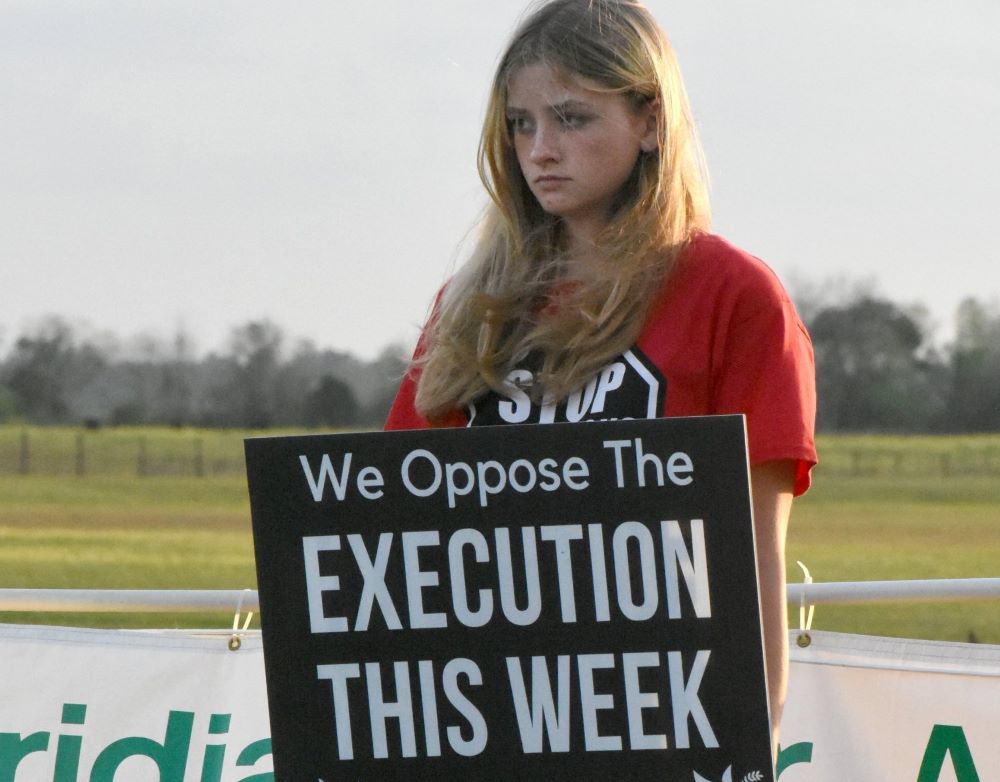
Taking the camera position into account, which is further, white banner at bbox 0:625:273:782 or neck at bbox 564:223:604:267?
white banner at bbox 0:625:273:782

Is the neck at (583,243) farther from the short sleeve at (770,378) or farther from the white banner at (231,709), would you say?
the white banner at (231,709)

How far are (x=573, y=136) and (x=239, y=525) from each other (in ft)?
133

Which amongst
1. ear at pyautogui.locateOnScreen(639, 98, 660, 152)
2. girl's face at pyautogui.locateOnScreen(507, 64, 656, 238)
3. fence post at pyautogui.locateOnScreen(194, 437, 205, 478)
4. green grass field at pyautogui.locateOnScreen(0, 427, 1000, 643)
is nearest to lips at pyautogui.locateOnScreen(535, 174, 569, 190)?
girl's face at pyautogui.locateOnScreen(507, 64, 656, 238)

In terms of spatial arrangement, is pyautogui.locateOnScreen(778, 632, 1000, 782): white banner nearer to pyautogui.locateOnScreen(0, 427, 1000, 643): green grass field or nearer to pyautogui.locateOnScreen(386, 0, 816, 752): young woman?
pyautogui.locateOnScreen(386, 0, 816, 752): young woman

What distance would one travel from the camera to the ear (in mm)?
2055

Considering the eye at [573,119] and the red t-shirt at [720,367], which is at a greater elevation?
the eye at [573,119]

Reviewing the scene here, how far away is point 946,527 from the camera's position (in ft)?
135

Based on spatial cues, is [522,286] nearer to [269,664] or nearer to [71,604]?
[269,664]

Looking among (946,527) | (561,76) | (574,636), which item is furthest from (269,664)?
(946,527)

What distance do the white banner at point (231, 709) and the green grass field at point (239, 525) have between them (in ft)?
12.1

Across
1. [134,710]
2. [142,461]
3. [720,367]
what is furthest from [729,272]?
[142,461]

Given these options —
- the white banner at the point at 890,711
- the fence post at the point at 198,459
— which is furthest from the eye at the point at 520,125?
the fence post at the point at 198,459

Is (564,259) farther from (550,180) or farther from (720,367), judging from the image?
(720,367)

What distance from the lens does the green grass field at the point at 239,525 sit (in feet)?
62.6
